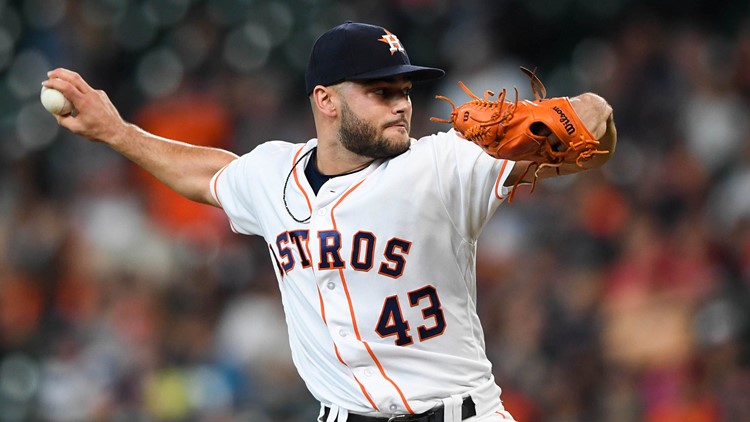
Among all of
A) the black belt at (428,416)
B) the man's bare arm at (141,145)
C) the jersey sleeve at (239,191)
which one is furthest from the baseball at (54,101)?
the black belt at (428,416)

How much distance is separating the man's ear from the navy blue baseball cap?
0.02 meters

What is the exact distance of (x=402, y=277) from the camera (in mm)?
2895

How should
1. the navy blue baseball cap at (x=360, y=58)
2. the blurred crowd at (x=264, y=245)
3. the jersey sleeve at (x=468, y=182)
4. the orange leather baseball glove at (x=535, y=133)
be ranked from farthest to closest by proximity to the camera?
the blurred crowd at (x=264, y=245), the navy blue baseball cap at (x=360, y=58), the jersey sleeve at (x=468, y=182), the orange leather baseball glove at (x=535, y=133)

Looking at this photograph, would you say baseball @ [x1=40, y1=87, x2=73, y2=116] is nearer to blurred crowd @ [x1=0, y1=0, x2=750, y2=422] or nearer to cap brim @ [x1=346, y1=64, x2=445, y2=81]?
cap brim @ [x1=346, y1=64, x2=445, y2=81]

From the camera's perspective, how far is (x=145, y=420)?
6.06 meters

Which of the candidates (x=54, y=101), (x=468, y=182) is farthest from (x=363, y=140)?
(x=54, y=101)

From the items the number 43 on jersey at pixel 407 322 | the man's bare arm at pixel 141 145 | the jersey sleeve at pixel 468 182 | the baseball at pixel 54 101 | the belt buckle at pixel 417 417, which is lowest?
the belt buckle at pixel 417 417

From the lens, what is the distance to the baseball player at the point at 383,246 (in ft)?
9.52

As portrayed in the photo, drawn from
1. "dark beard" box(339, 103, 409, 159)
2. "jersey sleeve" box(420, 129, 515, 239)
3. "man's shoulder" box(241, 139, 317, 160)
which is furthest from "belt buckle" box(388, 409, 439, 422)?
"man's shoulder" box(241, 139, 317, 160)

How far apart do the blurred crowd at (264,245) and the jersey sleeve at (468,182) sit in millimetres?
2450

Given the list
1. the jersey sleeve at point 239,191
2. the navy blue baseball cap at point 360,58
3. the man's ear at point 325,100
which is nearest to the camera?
the navy blue baseball cap at point 360,58

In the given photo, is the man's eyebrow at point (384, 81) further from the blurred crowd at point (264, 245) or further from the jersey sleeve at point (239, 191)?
the blurred crowd at point (264, 245)

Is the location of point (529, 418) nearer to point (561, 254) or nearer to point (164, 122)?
point (561, 254)

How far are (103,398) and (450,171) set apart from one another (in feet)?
12.5
